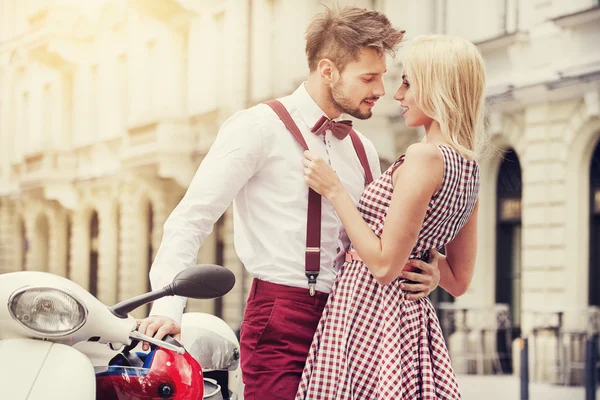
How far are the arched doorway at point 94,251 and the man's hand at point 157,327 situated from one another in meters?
13.6

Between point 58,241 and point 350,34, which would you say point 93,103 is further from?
point 350,34

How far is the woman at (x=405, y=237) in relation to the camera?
77.1 inches

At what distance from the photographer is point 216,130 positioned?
1290cm

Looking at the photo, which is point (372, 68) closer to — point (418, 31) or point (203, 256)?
point (418, 31)

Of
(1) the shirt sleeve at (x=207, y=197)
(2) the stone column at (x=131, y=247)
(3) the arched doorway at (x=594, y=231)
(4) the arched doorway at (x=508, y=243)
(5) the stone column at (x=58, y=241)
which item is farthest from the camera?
(5) the stone column at (x=58, y=241)

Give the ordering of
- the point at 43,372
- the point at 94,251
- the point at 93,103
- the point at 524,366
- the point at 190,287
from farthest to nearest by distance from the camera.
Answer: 1. the point at 94,251
2. the point at 93,103
3. the point at 524,366
4. the point at 190,287
5. the point at 43,372

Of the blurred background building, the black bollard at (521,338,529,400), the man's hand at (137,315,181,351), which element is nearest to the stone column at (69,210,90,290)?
the blurred background building

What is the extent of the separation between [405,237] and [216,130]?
36.3 ft

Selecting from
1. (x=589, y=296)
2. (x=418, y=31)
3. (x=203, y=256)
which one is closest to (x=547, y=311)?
(x=589, y=296)

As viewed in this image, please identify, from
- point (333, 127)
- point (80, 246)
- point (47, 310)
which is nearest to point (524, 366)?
point (333, 127)

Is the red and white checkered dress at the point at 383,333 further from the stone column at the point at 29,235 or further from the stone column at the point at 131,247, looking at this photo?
the stone column at the point at 29,235

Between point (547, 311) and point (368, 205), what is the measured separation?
22.7 feet

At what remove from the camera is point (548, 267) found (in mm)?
8711

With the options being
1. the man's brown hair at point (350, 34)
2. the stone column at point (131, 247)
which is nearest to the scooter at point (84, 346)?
the man's brown hair at point (350, 34)
